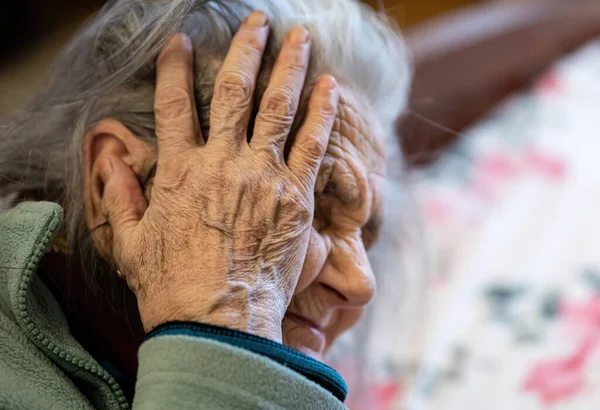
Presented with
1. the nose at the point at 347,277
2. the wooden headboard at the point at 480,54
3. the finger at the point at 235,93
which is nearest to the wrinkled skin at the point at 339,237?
the nose at the point at 347,277

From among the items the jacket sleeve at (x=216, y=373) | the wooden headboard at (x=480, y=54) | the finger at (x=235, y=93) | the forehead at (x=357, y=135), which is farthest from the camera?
the wooden headboard at (x=480, y=54)

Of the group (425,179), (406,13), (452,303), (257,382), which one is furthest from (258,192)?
(406,13)

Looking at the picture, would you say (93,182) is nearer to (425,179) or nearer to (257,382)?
(257,382)

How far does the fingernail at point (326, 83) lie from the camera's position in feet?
Answer: 2.82

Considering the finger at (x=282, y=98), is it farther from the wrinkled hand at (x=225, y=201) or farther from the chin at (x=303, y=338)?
the chin at (x=303, y=338)

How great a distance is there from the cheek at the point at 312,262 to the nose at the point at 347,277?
0.02 metres

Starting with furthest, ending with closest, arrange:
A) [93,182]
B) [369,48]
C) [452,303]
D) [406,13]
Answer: [406,13]
[452,303]
[369,48]
[93,182]

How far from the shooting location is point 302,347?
89 centimetres

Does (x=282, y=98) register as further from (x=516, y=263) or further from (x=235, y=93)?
(x=516, y=263)

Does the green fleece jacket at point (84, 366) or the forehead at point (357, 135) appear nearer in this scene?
the green fleece jacket at point (84, 366)

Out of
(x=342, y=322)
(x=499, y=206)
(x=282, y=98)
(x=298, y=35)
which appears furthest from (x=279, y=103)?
(x=499, y=206)

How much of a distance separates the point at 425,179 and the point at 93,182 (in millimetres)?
1058

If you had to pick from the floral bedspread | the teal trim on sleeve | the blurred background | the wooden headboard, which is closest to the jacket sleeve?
the teal trim on sleeve

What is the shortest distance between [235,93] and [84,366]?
0.33m
